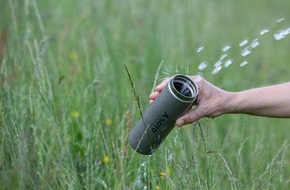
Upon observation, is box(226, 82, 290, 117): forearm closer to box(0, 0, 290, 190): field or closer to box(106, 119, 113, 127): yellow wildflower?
box(0, 0, 290, 190): field

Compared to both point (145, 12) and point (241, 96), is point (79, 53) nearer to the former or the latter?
point (145, 12)

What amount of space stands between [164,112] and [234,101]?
286 mm

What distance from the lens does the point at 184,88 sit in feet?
8.99

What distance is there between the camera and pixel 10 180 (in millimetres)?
2797

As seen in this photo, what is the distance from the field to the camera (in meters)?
3.11

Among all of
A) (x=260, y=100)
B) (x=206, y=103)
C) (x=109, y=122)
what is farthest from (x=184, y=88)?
(x=109, y=122)

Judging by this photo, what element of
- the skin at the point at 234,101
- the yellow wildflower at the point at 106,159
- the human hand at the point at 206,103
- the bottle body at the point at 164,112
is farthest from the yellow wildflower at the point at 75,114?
the human hand at the point at 206,103

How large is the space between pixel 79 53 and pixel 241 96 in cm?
232

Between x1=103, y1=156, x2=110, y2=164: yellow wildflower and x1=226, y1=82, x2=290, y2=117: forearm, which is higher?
x1=226, y1=82, x2=290, y2=117: forearm

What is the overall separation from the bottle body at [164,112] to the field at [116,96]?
0.10 meters

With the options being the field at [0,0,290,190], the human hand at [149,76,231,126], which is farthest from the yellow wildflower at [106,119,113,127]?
the human hand at [149,76,231,126]

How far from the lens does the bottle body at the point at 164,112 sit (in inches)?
106

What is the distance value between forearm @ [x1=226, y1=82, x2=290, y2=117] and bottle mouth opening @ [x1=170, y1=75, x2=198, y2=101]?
175 millimetres

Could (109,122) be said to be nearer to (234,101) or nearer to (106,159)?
(106,159)
